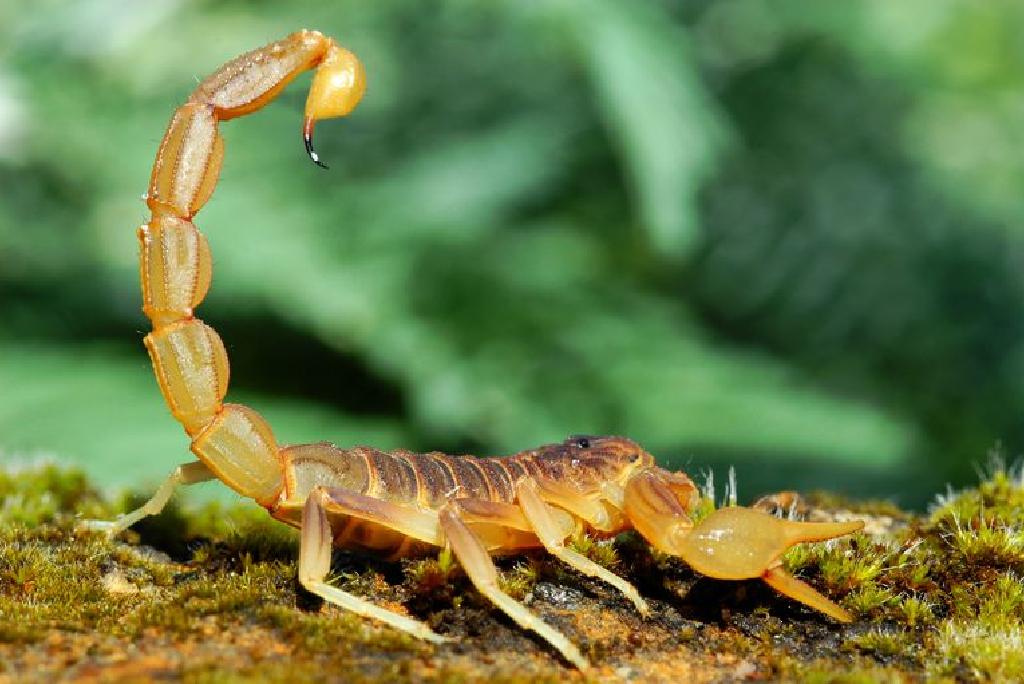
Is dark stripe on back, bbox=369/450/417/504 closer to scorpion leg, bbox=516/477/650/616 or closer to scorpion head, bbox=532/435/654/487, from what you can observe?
scorpion leg, bbox=516/477/650/616

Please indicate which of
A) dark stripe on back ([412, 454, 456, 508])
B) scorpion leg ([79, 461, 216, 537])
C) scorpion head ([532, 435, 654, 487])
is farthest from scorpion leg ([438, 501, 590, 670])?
scorpion leg ([79, 461, 216, 537])

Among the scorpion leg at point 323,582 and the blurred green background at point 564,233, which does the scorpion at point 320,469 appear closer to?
the scorpion leg at point 323,582

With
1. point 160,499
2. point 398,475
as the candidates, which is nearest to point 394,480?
point 398,475

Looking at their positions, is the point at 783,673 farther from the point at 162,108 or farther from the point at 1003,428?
the point at 162,108

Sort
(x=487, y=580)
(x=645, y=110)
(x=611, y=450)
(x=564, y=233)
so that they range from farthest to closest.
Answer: (x=564, y=233) < (x=645, y=110) < (x=611, y=450) < (x=487, y=580)

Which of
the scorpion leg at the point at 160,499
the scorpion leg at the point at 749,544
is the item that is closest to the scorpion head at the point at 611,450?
the scorpion leg at the point at 749,544

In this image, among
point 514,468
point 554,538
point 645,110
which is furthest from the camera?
point 645,110

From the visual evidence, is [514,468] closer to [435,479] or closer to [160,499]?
[435,479]

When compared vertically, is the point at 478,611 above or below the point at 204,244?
below
